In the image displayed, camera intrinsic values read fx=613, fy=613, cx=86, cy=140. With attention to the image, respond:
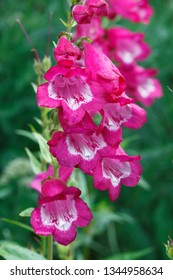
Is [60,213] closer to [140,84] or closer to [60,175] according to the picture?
[60,175]

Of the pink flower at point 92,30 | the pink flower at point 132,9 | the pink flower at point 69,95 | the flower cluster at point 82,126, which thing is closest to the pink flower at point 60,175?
the flower cluster at point 82,126

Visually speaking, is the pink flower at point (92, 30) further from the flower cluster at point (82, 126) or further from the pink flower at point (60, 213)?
the pink flower at point (60, 213)

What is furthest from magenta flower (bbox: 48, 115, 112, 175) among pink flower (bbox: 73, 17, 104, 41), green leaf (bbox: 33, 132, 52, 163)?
pink flower (bbox: 73, 17, 104, 41)

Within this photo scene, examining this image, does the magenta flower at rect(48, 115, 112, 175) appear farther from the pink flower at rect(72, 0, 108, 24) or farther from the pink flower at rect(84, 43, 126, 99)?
the pink flower at rect(72, 0, 108, 24)

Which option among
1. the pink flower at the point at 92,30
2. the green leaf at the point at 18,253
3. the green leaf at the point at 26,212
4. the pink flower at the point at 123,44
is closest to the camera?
the green leaf at the point at 26,212

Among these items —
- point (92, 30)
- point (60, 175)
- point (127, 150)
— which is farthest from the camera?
point (127, 150)

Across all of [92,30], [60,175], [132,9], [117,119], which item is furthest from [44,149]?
[132,9]
